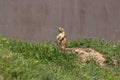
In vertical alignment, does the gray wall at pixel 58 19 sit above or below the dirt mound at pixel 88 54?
above

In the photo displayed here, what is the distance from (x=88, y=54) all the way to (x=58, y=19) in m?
1.43

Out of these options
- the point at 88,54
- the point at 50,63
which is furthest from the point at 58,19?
the point at 50,63

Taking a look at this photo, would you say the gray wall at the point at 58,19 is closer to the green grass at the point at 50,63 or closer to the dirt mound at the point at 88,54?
the green grass at the point at 50,63

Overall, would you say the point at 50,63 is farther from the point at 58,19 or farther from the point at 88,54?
the point at 58,19

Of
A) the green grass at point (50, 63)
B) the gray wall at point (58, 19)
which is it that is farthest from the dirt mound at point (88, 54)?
the gray wall at point (58, 19)

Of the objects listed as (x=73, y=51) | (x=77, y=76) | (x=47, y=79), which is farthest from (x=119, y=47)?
(x=47, y=79)

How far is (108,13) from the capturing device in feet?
34.6

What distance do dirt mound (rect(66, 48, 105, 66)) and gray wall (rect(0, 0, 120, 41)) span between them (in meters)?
0.96

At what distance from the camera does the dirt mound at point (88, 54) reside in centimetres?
876

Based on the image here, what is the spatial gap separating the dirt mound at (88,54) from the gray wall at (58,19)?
0.96m

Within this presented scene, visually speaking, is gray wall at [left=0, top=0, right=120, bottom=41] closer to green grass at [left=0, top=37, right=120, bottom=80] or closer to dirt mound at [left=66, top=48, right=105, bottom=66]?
green grass at [left=0, top=37, right=120, bottom=80]

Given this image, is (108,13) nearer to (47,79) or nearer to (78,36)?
(78,36)

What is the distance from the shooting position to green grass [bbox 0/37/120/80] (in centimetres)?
629

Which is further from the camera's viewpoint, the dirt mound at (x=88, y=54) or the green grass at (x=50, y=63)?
the dirt mound at (x=88, y=54)
